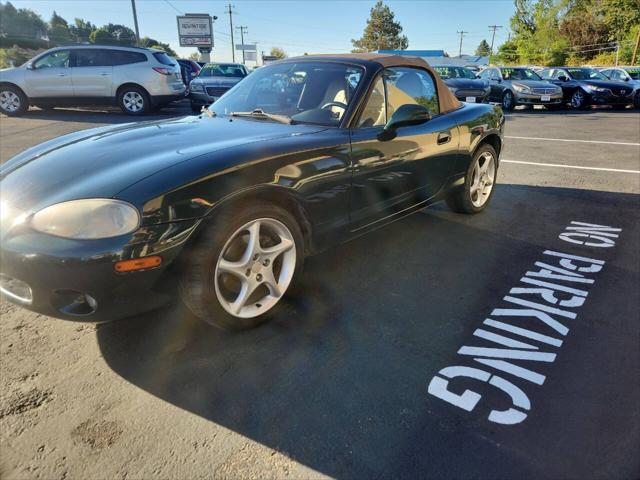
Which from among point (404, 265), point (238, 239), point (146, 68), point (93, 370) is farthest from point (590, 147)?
point (146, 68)

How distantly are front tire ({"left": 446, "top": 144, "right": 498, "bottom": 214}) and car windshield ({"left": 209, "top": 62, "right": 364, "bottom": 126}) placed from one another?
1.58m

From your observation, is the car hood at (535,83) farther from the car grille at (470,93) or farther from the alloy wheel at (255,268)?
the alloy wheel at (255,268)

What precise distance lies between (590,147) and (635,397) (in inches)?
309

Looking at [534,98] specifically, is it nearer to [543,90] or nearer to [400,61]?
[543,90]

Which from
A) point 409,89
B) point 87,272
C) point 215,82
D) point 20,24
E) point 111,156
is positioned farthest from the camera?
point 20,24

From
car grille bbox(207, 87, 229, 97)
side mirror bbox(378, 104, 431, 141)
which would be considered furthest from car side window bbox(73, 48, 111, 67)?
side mirror bbox(378, 104, 431, 141)

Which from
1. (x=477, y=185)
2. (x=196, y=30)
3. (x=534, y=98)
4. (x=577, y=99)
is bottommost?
(x=477, y=185)

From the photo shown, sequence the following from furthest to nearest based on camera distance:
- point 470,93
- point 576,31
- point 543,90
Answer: point 576,31 → point 543,90 → point 470,93

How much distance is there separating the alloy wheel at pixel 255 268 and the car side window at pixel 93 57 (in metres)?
11.4

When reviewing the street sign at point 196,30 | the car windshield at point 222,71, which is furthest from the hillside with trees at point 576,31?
the car windshield at point 222,71

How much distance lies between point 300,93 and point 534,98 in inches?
574

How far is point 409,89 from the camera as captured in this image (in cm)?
347

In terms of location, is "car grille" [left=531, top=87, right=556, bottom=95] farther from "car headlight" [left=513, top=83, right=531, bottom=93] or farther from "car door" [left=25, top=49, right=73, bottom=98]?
"car door" [left=25, top=49, right=73, bottom=98]

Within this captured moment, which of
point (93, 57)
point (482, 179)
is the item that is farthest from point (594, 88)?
point (93, 57)
